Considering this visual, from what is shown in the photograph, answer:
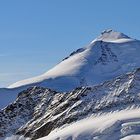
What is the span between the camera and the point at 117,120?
7500cm

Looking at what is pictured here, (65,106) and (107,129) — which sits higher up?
(65,106)

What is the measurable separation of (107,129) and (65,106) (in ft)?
57.6

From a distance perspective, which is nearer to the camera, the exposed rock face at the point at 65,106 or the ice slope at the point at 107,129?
the ice slope at the point at 107,129

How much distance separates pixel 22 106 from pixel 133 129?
35.2 metres

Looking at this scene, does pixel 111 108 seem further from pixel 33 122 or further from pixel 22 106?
pixel 22 106

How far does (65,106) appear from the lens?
90.2 meters

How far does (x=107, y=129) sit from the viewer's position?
241ft

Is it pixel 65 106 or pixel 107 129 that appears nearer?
pixel 107 129

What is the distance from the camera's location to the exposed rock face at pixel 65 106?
274 ft

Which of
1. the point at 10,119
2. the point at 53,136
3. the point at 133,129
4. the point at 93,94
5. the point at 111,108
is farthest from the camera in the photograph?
Answer: the point at 10,119

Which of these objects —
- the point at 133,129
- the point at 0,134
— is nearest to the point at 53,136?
the point at 133,129

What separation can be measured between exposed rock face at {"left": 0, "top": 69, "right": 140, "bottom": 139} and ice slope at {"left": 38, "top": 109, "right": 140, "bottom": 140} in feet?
11.5

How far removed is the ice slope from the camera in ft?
237

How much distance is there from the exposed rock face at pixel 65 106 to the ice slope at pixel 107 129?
350cm
